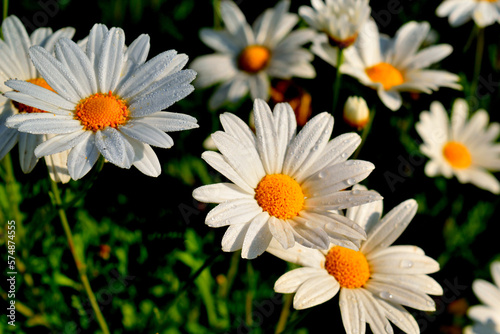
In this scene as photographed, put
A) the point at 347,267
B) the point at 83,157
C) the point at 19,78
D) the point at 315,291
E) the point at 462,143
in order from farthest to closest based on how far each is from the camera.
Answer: the point at 462,143
the point at 19,78
the point at 347,267
the point at 315,291
the point at 83,157

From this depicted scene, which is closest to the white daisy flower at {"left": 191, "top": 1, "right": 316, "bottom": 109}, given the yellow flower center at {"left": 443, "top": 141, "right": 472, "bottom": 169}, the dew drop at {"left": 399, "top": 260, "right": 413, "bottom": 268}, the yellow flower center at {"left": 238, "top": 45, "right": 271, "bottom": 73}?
the yellow flower center at {"left": 238, "top": 45, "right": 271, "bottom": 73}

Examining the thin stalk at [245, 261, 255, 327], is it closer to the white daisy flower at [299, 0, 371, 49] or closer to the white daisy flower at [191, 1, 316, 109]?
the white daisy flower at [191, 1, 316, 109]

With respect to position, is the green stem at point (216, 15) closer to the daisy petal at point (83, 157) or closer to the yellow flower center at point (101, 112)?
the yellow flower center at point (101, 112)

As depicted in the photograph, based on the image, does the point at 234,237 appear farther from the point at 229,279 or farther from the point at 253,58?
the point at 253,58

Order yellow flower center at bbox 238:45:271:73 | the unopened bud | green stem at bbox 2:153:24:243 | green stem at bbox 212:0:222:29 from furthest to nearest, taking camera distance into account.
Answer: green stem at bbox 212:0:222:29 → yellow flower center at bbox 238:45:271:73 → the unopened bud → green stem at bbox 2:153:24:243

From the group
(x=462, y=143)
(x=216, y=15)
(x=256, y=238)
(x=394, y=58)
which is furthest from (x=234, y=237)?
(x=462, y=143)

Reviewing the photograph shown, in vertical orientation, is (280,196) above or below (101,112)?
below
